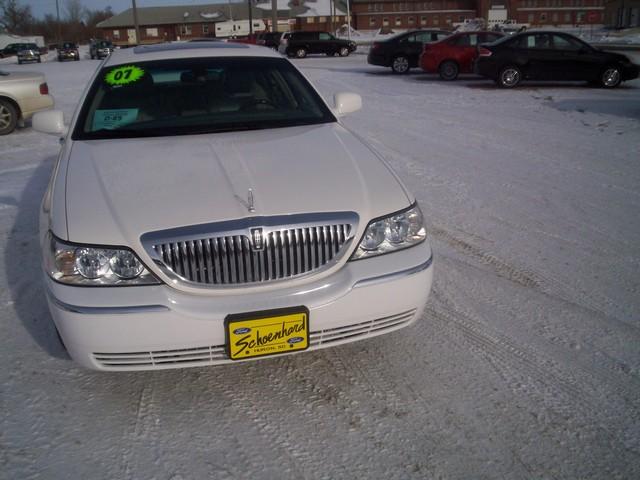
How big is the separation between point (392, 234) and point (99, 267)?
4.36 feet

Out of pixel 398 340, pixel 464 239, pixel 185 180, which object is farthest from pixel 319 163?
pixel 464 239

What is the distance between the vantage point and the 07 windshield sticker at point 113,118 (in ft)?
11.8

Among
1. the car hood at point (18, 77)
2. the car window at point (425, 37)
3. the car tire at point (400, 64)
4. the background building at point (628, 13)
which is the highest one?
the background building at point (628, 13)

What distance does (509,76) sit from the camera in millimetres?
14508

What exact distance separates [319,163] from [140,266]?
109 centimetres

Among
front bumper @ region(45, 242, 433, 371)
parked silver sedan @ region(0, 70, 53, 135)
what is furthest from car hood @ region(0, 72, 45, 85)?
front bumper @ region(45, 242, 433, 371)

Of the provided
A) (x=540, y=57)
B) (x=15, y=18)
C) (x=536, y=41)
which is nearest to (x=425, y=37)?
(x=536, y=41)

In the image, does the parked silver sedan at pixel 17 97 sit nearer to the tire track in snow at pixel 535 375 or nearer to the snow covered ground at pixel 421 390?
the snow covered ground at pixel 421 390

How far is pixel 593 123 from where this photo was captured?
9320 millimetres

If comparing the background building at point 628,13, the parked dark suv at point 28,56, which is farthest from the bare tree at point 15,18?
the background building at point 628,13

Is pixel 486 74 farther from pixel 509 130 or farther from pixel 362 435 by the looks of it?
pixel 362 435

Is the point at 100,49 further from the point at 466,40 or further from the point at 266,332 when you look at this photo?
the point at 266,332

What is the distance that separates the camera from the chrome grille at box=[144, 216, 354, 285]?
2.40m

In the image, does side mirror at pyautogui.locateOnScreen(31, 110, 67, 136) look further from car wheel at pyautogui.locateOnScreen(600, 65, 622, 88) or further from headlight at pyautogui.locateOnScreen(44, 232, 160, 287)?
car wheel at pyautogui.locateOnScreen(600, 65, 622, 88)
